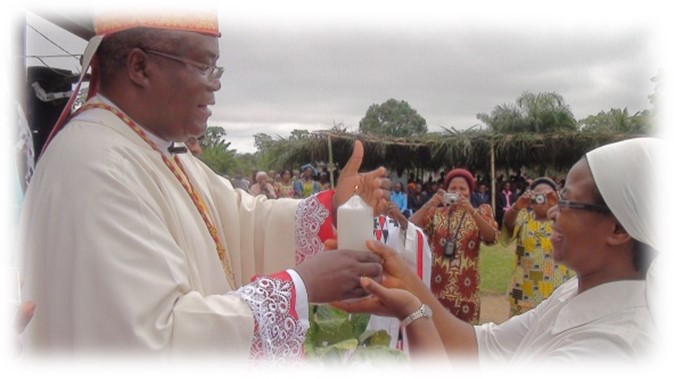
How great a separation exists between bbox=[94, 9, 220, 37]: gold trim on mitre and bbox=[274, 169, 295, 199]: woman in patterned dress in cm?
1361

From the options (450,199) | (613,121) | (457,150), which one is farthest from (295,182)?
(613,121)

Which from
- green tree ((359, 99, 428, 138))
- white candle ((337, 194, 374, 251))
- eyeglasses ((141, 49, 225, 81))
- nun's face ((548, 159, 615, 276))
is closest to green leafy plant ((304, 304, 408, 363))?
white candle ((337, 194, 374, 251))

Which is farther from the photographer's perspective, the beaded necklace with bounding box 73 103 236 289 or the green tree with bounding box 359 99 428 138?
the green tree with bounding box 359 99 428 138

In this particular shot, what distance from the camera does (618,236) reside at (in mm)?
2322

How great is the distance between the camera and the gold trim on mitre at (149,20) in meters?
2.62

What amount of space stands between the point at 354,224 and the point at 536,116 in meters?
24.3

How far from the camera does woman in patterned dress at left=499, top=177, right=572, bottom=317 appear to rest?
21.2 feet

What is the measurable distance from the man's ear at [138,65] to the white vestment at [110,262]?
23 cm

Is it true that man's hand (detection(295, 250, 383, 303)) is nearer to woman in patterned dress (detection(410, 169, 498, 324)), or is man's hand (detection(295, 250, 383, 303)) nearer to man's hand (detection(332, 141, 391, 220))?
man's hand (detection(332, 141, 391, 220))

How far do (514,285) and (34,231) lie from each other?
18.0ft

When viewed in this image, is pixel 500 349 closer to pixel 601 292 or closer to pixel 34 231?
pixel 601 292

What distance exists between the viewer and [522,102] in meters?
26.2

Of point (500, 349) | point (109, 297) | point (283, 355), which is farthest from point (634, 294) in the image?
point (109, 297)

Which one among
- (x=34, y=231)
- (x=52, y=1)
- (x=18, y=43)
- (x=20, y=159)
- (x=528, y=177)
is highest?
(x=52, y=1)
